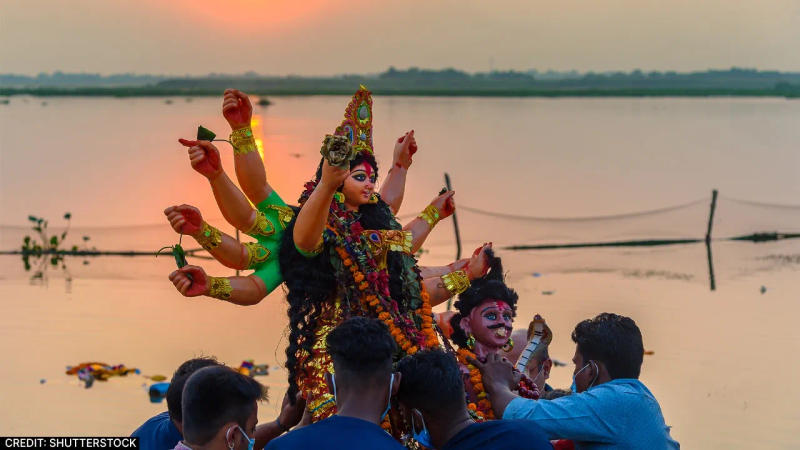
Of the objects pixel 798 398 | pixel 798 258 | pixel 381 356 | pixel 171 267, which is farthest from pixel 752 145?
pixel 381 356

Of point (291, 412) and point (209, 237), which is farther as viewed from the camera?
point (209, 237)

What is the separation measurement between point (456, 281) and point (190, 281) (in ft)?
4.76

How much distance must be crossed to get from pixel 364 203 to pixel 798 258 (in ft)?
40.1

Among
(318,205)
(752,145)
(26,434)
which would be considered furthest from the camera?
(752,145)

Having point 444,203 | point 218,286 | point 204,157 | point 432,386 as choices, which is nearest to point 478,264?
point 444,203

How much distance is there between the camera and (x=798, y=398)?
10234 millimetres

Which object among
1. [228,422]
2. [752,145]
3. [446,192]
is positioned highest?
[446,192]

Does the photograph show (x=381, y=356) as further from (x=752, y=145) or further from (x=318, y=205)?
(x=752, y=145)

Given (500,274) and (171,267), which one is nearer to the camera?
→ (500,274)

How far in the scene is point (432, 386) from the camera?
14.6 ft

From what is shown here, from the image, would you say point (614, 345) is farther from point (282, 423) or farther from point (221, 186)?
point (221, 186)

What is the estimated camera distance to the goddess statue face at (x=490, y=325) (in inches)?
251

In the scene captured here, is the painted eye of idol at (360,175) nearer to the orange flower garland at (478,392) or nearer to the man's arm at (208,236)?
the man's arm at (208,236)

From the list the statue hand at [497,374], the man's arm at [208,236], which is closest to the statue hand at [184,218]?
the man's arm at [208,236]
